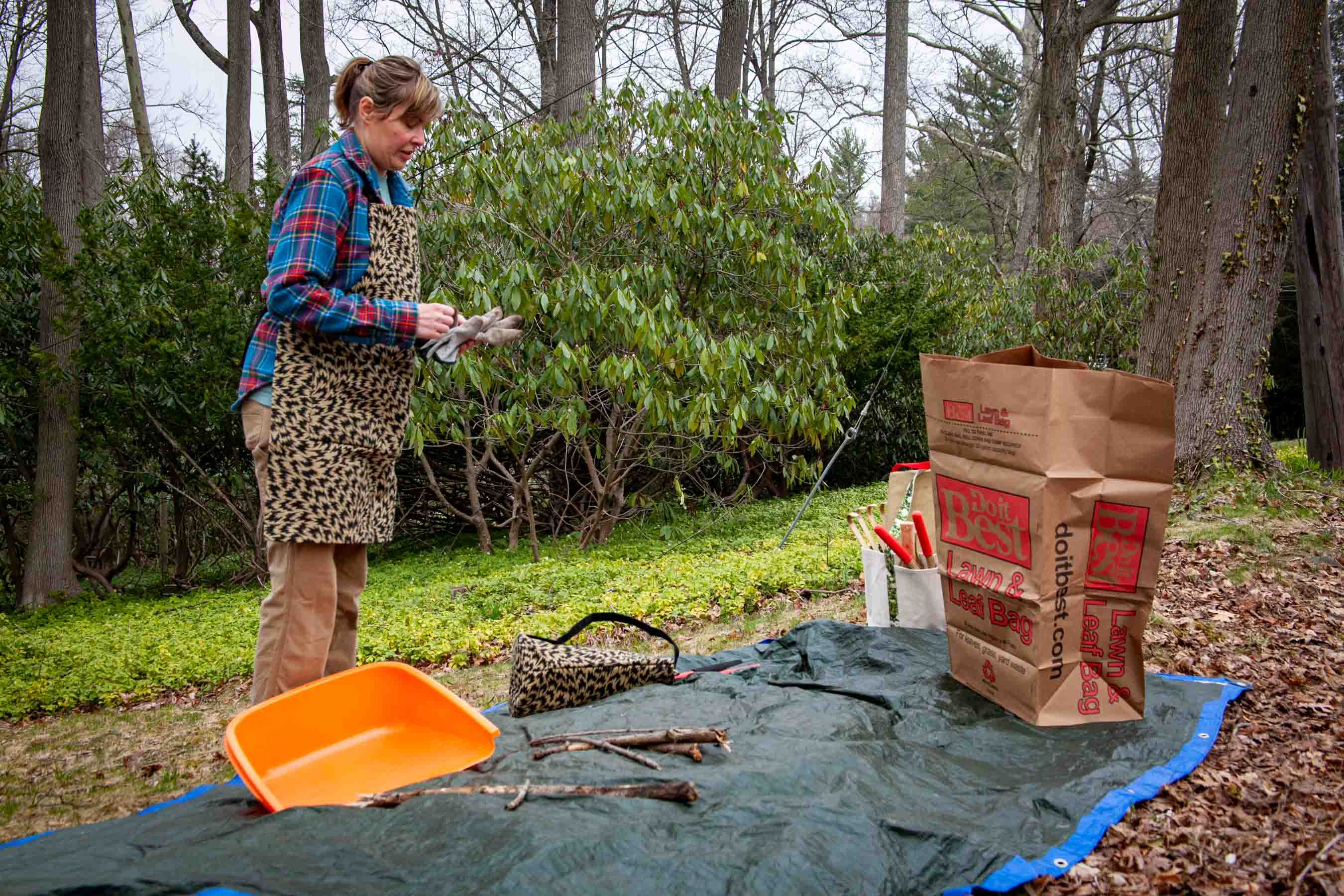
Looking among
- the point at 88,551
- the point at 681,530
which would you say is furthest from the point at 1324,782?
the point at 88,551

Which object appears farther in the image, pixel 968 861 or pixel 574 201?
pixel 574 201

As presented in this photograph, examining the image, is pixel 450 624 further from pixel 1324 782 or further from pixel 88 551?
pixel 88 551

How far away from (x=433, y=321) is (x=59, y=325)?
525 cm

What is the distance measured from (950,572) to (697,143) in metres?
4.01

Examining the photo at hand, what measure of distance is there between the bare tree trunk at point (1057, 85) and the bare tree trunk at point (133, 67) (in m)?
12.8

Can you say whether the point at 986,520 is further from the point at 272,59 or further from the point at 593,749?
the point at 272,59

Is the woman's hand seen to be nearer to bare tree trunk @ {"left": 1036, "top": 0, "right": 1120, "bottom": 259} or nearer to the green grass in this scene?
the green grass

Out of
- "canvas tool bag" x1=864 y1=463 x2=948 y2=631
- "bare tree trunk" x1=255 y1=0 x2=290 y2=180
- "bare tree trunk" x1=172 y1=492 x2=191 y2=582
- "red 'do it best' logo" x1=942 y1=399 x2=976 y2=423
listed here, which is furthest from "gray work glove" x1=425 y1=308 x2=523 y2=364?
"bare tree trunk" x1=255 y1=0 x2=290 y2=180

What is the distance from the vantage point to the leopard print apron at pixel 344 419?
7.30 feet

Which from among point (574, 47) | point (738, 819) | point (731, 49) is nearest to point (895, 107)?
point (731, 49)

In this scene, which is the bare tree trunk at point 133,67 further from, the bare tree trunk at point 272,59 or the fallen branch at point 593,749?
the fallen branch at point 593,749

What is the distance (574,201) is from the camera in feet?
17.8

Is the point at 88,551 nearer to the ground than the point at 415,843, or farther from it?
nearer to the ground

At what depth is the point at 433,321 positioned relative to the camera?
2.30 metres
